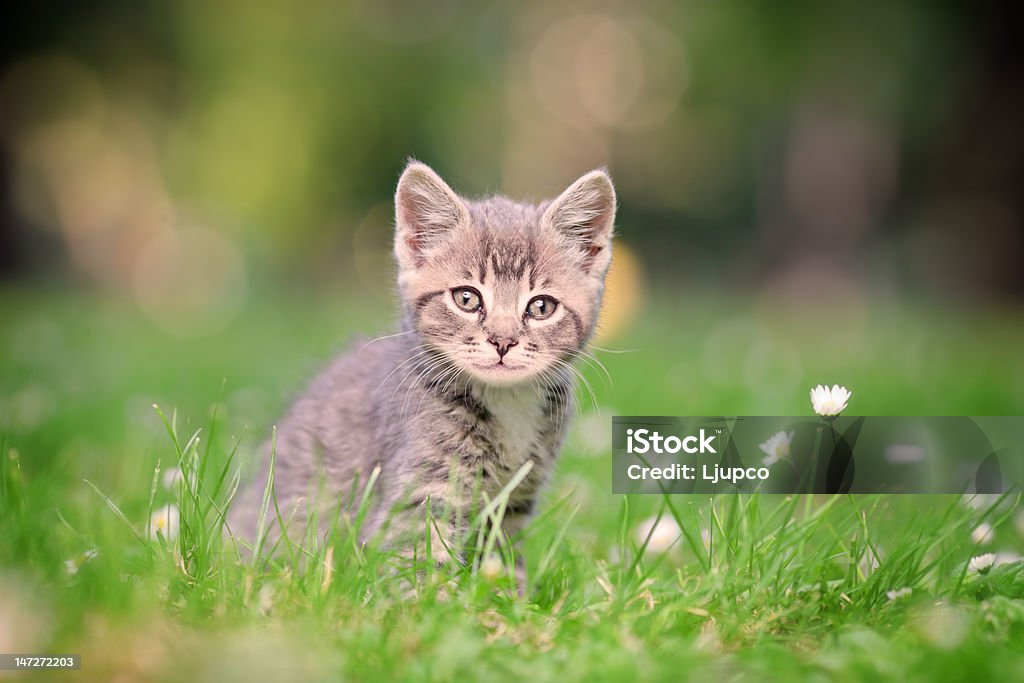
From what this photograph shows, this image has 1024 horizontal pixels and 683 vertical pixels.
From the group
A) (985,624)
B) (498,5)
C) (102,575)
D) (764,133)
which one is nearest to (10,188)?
(498,5)

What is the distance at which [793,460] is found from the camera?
2.56 metres

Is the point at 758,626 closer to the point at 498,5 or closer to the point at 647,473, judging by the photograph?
the point at 647,473

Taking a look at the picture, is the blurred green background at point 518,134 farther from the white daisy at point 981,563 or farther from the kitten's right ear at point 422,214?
the white daisy at point 981,563

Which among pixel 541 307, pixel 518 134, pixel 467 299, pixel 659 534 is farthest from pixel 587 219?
pixel 518 134

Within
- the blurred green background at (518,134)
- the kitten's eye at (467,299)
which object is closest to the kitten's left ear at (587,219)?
the kitten's eye at (467,299)

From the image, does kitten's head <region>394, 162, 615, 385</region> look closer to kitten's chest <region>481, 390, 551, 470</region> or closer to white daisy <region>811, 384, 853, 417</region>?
kitten's chest <region>481, 390, 551, 470</region>

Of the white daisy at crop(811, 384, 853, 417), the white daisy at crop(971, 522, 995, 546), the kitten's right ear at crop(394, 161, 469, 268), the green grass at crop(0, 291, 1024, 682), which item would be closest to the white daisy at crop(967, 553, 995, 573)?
the green grass at crop(0, 291, 1024, 682)

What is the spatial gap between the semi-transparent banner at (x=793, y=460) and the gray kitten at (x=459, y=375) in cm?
34

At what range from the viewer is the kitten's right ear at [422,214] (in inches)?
117

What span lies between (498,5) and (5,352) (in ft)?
39.3

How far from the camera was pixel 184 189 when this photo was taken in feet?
53.1

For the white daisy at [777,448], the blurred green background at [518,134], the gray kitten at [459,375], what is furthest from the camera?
the blurred green background at [518,134]

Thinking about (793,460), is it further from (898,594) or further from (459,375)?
(459,375)

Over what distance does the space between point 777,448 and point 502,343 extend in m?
0.90
